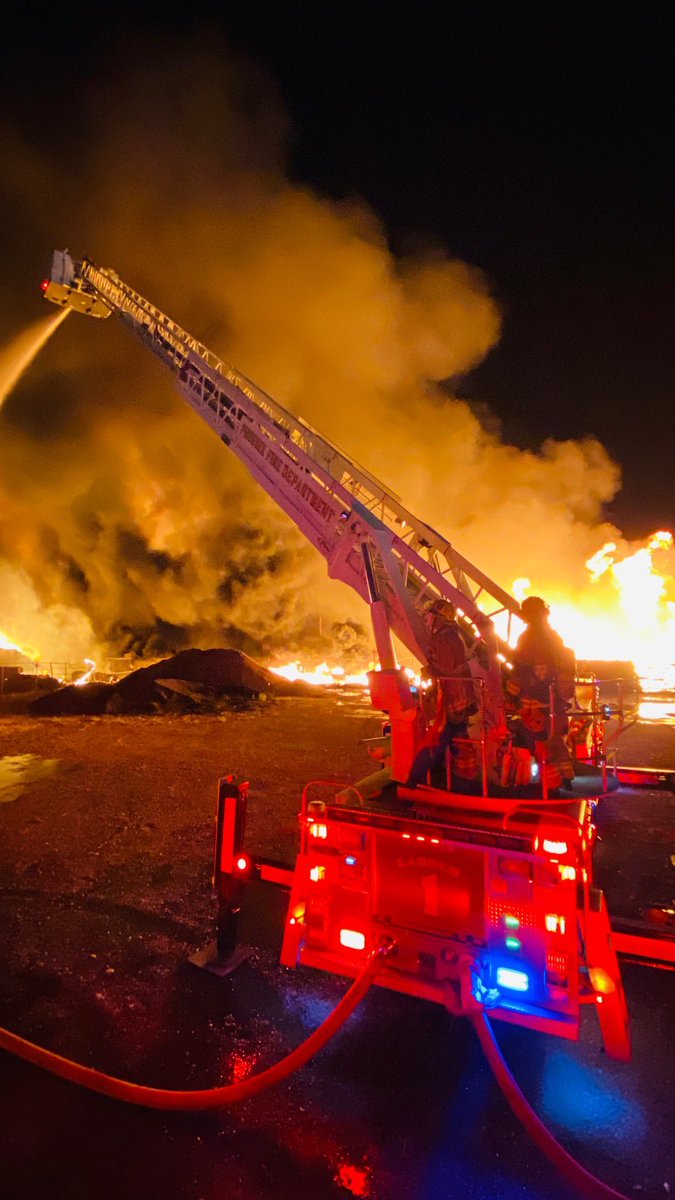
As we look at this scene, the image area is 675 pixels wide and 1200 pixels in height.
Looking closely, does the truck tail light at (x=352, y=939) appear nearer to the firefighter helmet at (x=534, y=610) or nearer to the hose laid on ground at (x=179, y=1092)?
the hose laid on ground at (x=179, y=1092)

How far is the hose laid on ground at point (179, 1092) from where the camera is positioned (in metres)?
2.45

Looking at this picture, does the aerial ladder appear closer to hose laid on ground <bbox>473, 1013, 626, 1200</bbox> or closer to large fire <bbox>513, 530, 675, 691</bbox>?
hose laid on ground <bbox>473, 1013, 626, 1200</bbox>

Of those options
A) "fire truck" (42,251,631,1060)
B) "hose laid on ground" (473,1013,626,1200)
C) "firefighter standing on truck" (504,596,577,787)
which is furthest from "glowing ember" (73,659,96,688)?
"hose laid on ground" (473,1013,626,1200)

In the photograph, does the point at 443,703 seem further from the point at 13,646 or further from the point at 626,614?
the point at 626,614

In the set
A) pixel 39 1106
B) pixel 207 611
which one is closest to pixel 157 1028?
pixel 39 1106

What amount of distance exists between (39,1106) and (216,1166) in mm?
900

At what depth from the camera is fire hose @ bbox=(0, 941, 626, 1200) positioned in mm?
2158

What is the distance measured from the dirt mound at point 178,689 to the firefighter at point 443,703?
1049cm

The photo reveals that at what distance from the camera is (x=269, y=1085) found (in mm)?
2436

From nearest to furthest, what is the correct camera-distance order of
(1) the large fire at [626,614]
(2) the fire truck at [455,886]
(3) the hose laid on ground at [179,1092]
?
(3) the hose laid on ground at [179,1092] → (2) the fire truck at [455,886] → (1) the large fire at [626,614]

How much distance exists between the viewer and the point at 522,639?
4.73 m

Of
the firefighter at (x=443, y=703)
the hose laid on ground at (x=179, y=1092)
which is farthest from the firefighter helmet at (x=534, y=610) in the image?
the hose laid on ground at (x=179, y=1092)

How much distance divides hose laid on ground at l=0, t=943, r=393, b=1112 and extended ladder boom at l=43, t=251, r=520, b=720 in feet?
13.8

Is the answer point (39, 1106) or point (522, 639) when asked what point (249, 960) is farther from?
point (522, 639)
